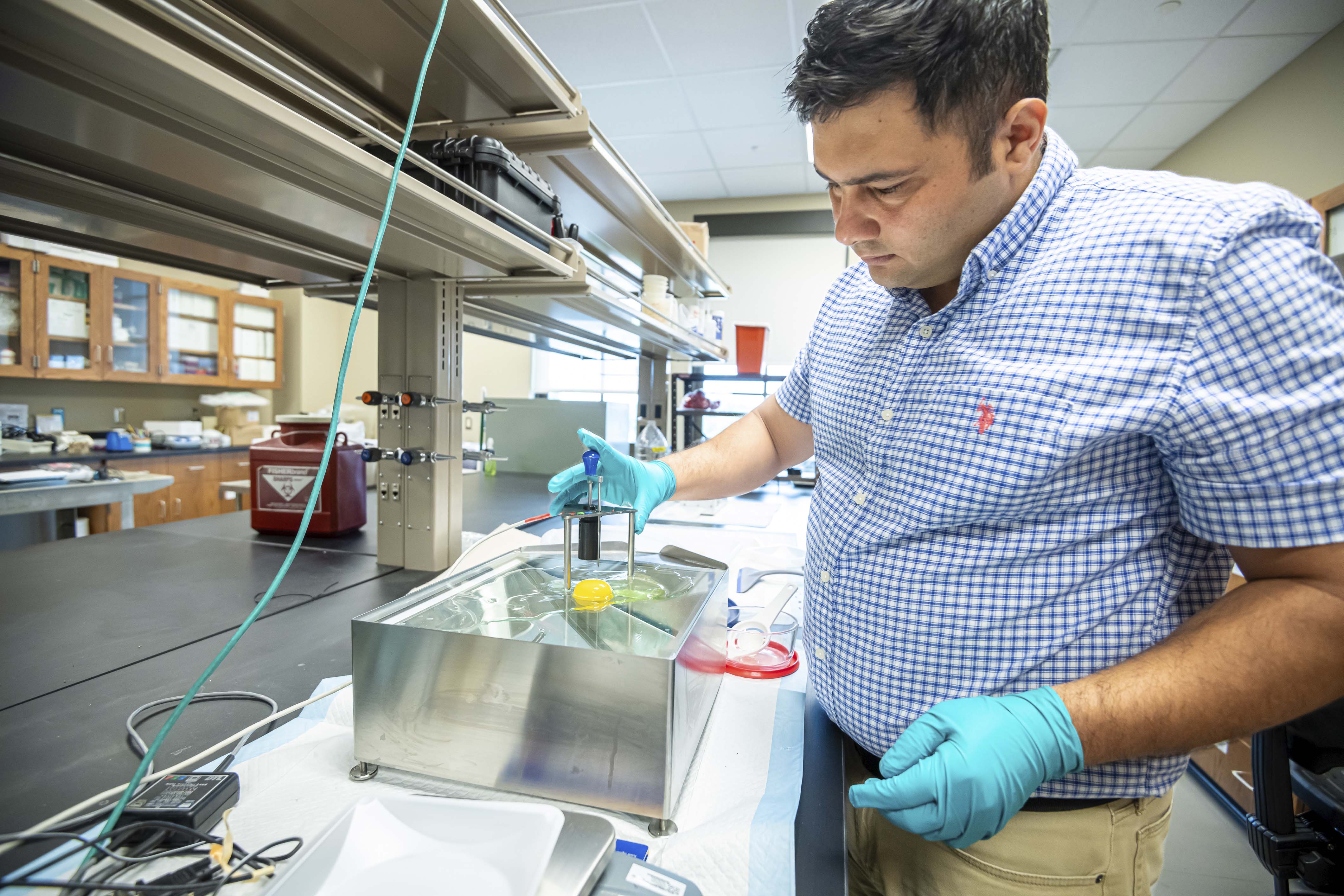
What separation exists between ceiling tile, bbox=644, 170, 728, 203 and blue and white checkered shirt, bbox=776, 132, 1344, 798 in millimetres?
4595

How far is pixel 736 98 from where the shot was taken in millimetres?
3775

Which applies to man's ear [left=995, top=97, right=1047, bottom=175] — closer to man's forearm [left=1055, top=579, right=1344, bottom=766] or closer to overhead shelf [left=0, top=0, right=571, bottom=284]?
man's forearm [left=1055, top=579, right=1344, bottom=766]

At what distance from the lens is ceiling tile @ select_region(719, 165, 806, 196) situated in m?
4.86

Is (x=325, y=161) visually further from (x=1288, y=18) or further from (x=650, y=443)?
(x=1288, y=18)

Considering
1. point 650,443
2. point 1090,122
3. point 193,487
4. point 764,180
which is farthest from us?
point 764,180

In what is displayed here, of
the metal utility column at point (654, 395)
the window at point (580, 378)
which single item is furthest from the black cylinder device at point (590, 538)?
the window at point (580, 378)

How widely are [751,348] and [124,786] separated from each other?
10.7ft

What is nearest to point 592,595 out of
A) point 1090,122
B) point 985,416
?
point 985,416

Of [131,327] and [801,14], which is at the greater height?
[801,14]

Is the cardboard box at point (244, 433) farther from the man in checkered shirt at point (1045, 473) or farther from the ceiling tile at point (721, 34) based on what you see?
the man in checkered shirt at point (1045, 473)

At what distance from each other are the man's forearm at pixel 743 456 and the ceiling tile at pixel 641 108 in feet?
9.72

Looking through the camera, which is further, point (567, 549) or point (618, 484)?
point (618, 484)

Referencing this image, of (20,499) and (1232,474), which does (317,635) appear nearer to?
(1232,474)

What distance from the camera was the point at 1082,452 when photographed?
644 millimetres
